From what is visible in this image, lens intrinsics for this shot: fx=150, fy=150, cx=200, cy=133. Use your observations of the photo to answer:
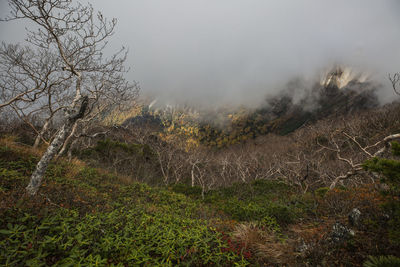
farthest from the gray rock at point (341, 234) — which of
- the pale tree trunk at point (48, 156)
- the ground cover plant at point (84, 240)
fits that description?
the pale tree trunk at point (48, 156)

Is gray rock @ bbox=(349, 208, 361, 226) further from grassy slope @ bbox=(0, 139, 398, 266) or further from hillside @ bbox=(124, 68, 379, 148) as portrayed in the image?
hillside @ bbox=(124, 68, 379, 148)

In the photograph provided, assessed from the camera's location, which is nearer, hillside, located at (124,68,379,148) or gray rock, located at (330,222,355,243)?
gray rock, located at (330,222,355,243)

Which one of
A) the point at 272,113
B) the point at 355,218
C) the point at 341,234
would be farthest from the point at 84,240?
the point at 272,113

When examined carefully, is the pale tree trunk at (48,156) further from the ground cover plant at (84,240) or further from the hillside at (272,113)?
the hillside at (272,113)

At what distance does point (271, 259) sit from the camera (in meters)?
3.52

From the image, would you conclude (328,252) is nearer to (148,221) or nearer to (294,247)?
(294,247)

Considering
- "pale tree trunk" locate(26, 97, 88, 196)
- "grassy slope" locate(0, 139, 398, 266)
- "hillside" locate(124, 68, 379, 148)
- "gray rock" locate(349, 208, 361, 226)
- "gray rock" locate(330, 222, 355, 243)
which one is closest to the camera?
"grassy slope" locate(0, 139, 398, 266)

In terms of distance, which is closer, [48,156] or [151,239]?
[151,239]

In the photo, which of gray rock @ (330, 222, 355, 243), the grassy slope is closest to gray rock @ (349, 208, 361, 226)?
the grassy slope

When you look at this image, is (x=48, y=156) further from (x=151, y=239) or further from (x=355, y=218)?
(x=355, y=218)

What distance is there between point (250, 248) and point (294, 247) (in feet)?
3.45

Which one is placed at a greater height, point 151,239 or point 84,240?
point 151,239

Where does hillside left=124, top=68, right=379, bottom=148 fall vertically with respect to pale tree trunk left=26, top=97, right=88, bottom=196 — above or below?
above

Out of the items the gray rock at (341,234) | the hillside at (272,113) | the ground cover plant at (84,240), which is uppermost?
the hillside at (272,113)
